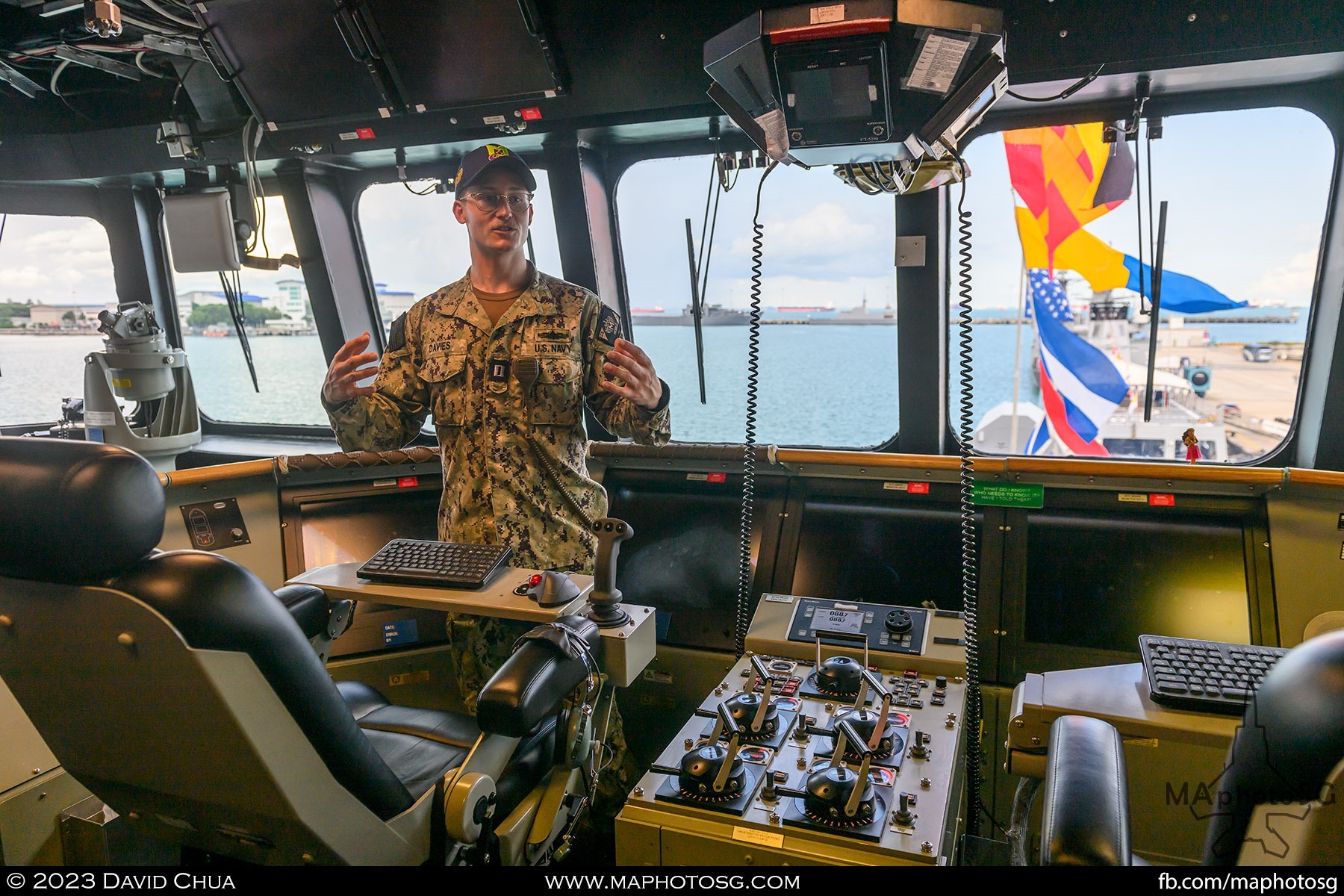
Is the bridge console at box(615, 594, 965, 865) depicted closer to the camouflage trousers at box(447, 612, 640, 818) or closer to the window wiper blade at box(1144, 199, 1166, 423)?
the camouflage trousers at box(447, 612, 640, 818)

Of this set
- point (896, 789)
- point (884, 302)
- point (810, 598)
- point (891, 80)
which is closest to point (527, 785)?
point (896, 789)

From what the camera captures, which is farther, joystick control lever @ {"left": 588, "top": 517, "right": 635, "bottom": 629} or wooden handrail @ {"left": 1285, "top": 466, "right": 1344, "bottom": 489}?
wooden handrail @ {"left": 1285, "top": 466, "right": 1344, "bottom": 489}

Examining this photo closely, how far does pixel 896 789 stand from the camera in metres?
1.25

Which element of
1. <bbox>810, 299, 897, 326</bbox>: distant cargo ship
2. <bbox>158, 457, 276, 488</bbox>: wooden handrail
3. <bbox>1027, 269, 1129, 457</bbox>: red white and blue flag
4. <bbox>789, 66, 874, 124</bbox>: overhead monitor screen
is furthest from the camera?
<bbox>1027, 269, 1129, 457</bbox>: red white and blue flag

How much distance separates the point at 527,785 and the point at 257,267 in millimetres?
2788

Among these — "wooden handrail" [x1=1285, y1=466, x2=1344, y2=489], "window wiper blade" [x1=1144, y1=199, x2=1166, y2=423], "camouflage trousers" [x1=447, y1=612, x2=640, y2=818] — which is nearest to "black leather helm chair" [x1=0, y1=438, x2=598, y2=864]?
"camouflage trousers" [x1=447, y1=612, x2=640, y2=818]

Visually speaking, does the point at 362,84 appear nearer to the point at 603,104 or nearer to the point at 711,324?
the point at 603,104

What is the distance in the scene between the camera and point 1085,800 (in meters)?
0.94

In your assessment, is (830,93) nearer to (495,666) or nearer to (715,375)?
(715,375)

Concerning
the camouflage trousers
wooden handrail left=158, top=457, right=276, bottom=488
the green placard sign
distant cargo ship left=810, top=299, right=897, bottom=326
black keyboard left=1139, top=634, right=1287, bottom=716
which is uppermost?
distant cargo ship left=810, top=299, right=897, bottom=326

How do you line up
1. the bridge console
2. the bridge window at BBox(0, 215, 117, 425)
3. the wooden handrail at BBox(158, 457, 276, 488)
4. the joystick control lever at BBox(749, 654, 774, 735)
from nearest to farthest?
1. the bridge console
2. the joystick control lever at BBox(749, 654, 774, 735)
3. the wooden handrail at BBox(158, 457, 276, 488)
4. the bridge window at BBox(0, 215, 117, 425)

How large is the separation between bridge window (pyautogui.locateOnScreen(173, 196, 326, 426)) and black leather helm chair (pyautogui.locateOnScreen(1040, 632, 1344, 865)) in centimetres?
373

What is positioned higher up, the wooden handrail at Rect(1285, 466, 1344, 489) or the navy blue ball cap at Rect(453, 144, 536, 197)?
the navy blue ball cap at Rect(453, 144, 536, 197)

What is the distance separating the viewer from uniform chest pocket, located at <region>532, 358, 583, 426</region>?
2117 millimetres
